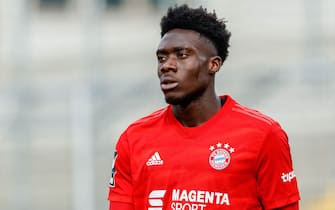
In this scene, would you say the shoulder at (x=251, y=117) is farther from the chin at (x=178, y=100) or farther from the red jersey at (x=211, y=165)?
the chin at (x=178, y=100)

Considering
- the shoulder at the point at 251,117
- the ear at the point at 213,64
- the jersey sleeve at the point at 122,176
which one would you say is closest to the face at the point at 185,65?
the ear at the point at 213,64

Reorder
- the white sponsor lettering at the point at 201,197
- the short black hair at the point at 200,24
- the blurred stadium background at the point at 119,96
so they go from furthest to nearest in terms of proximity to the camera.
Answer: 1. the blurred stadium background at the point at 119,96
2. the short black hair at the point at 200,24
3. the white sponsor lettering at the point at 201,197

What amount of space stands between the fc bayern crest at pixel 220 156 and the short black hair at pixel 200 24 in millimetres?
436

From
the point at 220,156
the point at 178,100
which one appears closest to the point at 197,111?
the point at 178,100

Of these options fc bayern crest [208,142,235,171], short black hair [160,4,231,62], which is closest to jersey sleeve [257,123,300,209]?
fc bayern crest [208,142,235,171]

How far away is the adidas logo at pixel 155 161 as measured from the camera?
15.0 feet

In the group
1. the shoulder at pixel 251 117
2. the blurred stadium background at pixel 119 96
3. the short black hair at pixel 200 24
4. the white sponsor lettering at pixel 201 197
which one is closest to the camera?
the white sponsor lettering at pixel 201 197

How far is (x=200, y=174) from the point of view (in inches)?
177

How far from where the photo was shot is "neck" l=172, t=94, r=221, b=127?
4.64m

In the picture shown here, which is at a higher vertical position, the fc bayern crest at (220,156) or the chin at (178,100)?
the chin at (178,100)

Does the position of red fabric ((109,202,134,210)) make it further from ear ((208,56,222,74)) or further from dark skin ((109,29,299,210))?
ear ((208,56,222,74))

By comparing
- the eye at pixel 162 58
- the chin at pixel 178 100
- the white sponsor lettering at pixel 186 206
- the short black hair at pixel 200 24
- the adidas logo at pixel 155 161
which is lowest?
the white sponsor lettering at pixel 186 206

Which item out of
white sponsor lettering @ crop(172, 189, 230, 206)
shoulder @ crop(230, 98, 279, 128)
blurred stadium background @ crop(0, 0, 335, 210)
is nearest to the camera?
white sponsor lettering @ crop(172, 189, 230, 206)

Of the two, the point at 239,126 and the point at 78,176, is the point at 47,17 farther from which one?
the point at 239,126
